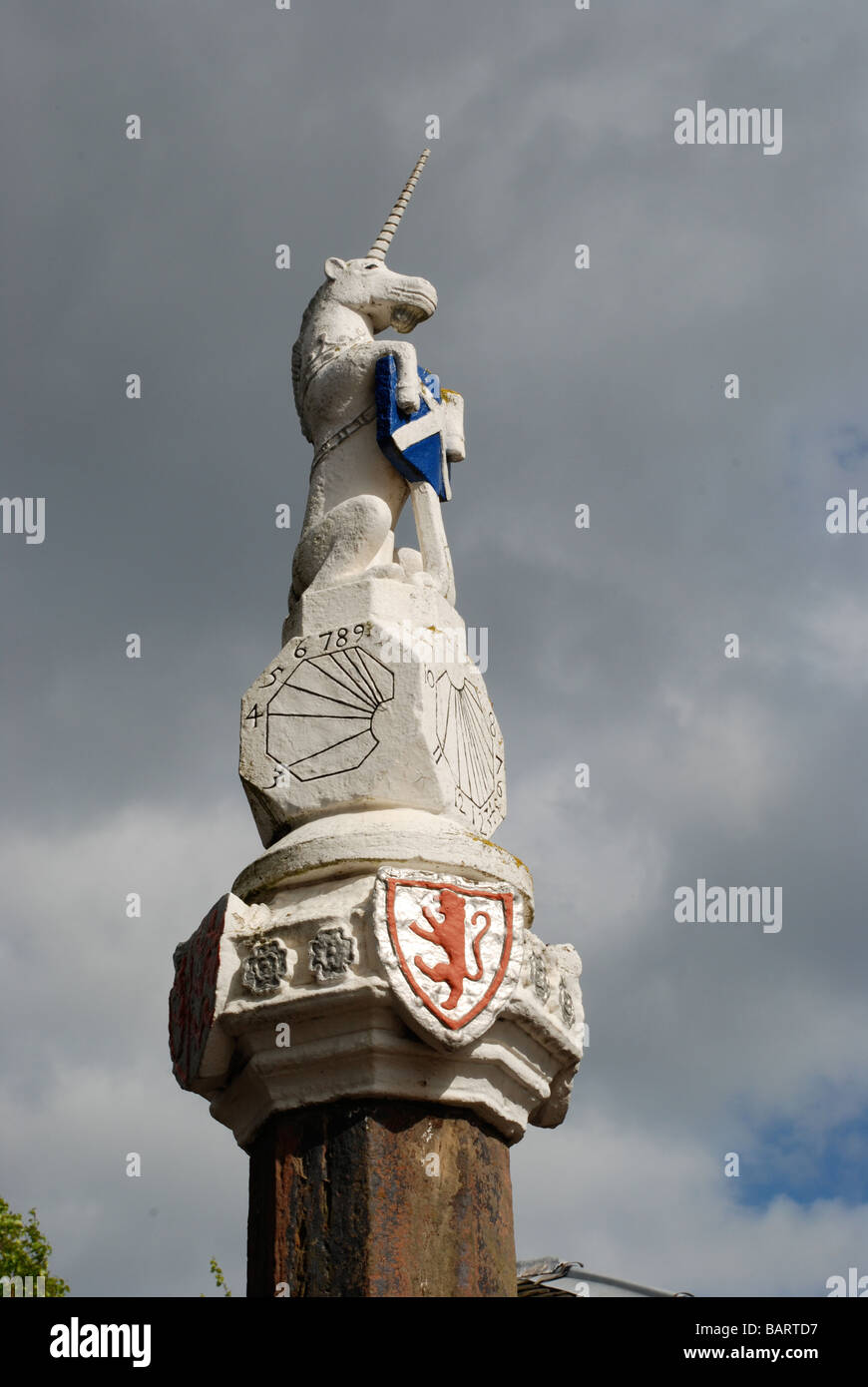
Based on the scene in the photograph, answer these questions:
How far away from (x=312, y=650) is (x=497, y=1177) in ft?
7.29


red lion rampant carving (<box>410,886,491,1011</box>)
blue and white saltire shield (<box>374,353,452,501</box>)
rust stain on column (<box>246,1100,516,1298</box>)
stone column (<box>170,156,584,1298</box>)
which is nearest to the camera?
rust stain on column (<box>246,1100,516,1298</box>)

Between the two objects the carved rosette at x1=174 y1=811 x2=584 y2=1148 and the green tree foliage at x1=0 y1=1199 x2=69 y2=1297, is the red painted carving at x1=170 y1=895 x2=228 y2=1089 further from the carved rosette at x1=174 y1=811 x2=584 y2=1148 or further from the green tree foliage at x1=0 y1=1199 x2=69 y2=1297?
the green tree foliage at x1=0 y1=1199 x2=69 y2=1297

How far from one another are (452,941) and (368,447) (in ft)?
8.76

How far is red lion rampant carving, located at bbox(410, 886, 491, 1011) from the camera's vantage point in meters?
5.68

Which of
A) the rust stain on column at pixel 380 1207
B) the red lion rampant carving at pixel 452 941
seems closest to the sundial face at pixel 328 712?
the red lion rampant carving at pixel 452 941

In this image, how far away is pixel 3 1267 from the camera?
614 inches

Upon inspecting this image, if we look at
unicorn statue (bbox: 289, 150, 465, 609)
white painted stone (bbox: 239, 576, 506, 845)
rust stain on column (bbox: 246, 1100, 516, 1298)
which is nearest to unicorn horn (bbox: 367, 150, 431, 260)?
unicorn statue (bbox: 289, 150, 465, 609)

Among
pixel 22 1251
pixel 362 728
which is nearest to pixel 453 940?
pixel 362 728

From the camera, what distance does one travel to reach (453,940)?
5.77m

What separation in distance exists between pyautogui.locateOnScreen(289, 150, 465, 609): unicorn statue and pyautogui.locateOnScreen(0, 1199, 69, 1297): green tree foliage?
418 inches

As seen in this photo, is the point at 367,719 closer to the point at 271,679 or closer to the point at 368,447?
the point at 271,679

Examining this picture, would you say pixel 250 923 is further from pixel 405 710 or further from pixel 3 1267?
pixel 3 1267

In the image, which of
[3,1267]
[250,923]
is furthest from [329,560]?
[3,1267]

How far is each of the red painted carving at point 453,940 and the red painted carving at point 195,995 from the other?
0.74 metres
